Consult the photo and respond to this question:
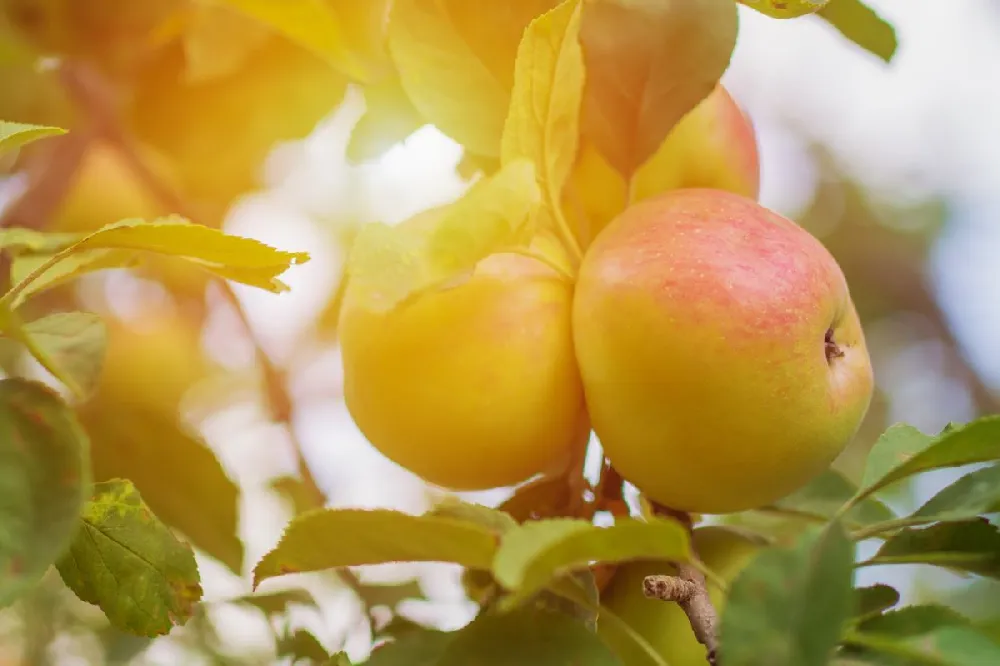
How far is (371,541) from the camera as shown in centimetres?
31

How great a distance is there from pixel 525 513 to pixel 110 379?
0.58 metres

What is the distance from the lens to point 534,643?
1.09 feet

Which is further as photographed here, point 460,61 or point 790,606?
point 460,61

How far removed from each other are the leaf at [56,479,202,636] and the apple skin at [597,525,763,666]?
0.19 m

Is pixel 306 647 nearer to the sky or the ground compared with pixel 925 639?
nearer to the ground

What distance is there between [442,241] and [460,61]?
0.50ft

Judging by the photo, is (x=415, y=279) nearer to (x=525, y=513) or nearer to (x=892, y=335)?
(x=525, y=513)

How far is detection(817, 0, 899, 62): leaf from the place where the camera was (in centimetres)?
46

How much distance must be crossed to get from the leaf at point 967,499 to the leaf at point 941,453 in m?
0.01

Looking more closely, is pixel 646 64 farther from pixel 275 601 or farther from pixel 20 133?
pixel 275 601

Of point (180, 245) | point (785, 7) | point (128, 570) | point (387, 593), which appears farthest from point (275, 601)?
point (785, 7)

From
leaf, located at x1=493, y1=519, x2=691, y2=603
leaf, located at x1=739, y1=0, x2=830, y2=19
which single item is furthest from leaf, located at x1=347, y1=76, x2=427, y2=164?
leaf, located at x1=493, y1=519, x2=691, y2=603

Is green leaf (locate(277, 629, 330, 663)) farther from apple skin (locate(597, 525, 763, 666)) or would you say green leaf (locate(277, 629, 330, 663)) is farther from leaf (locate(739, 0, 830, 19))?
leaf (locate(739, 0, 830, 19))

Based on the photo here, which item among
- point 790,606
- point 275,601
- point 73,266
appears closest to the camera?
point 790,606
